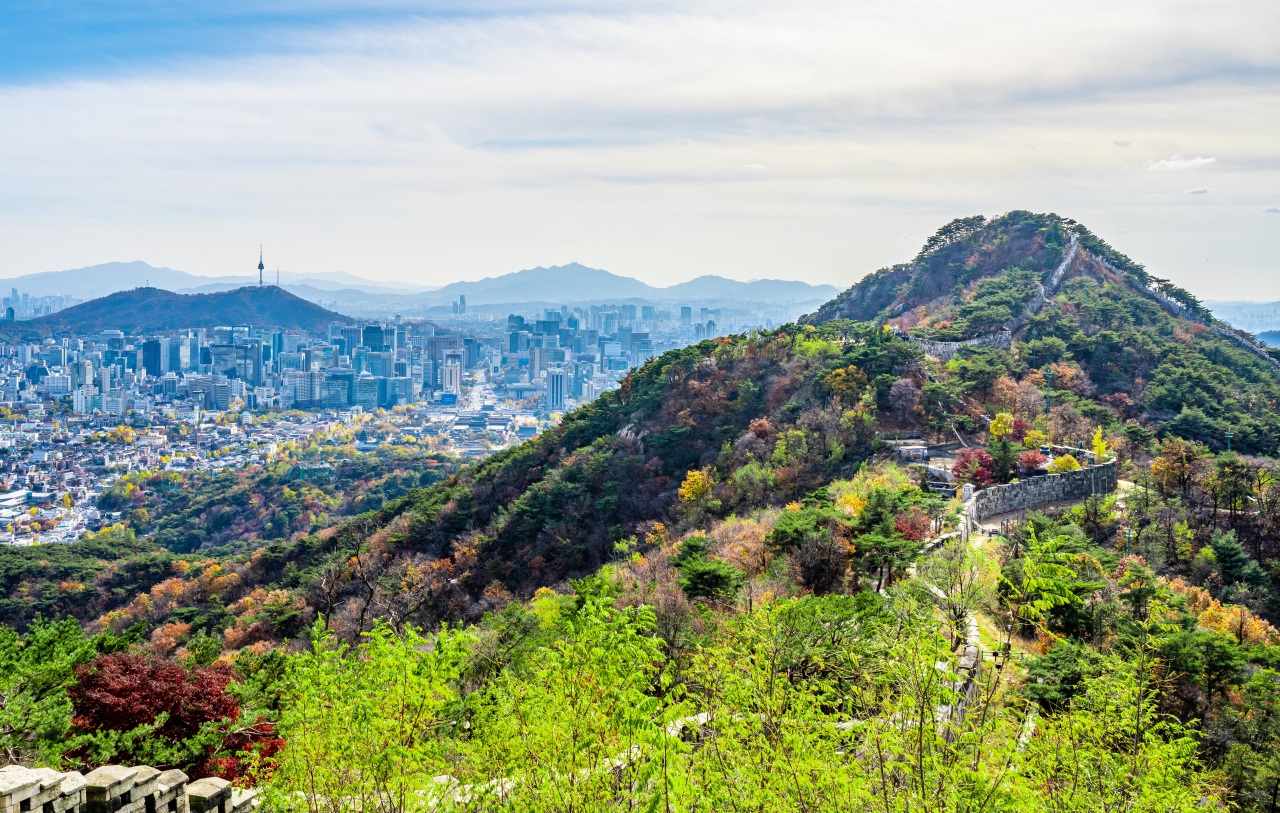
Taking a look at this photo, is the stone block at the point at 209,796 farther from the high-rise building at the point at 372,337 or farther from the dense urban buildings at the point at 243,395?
the high-rise building at the point at 372,337

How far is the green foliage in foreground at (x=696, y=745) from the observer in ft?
16.0

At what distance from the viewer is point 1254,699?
31.2 feet

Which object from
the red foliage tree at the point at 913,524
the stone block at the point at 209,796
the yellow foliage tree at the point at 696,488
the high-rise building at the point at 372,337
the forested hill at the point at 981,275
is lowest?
the yellow foliage tree at the point at 696,488

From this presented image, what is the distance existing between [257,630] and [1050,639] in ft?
63.6

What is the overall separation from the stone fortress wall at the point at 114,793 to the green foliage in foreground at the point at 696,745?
80 cm

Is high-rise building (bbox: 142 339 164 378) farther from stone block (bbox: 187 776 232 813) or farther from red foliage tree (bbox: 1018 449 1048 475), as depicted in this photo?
stone block (bbox: 187 776 232 813)

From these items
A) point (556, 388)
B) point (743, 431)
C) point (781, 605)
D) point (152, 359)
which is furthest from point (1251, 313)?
point (152, 359)

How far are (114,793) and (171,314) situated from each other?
201 metres

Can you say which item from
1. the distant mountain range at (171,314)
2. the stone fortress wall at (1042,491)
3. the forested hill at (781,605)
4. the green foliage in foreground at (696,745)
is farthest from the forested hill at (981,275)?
the distant mountain range at (171,314)

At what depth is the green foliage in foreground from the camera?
4.86m

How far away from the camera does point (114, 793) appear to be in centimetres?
560

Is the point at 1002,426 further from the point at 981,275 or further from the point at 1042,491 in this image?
the point at 981,275

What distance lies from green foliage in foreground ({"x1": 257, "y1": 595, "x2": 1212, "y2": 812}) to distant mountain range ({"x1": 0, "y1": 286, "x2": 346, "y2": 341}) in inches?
7580

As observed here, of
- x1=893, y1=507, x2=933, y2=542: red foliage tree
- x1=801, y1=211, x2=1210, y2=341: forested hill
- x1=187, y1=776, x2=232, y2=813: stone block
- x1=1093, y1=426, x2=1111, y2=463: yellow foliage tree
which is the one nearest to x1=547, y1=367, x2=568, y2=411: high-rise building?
x1=801, y1=211, x2=1210, y2=341: forested hill
